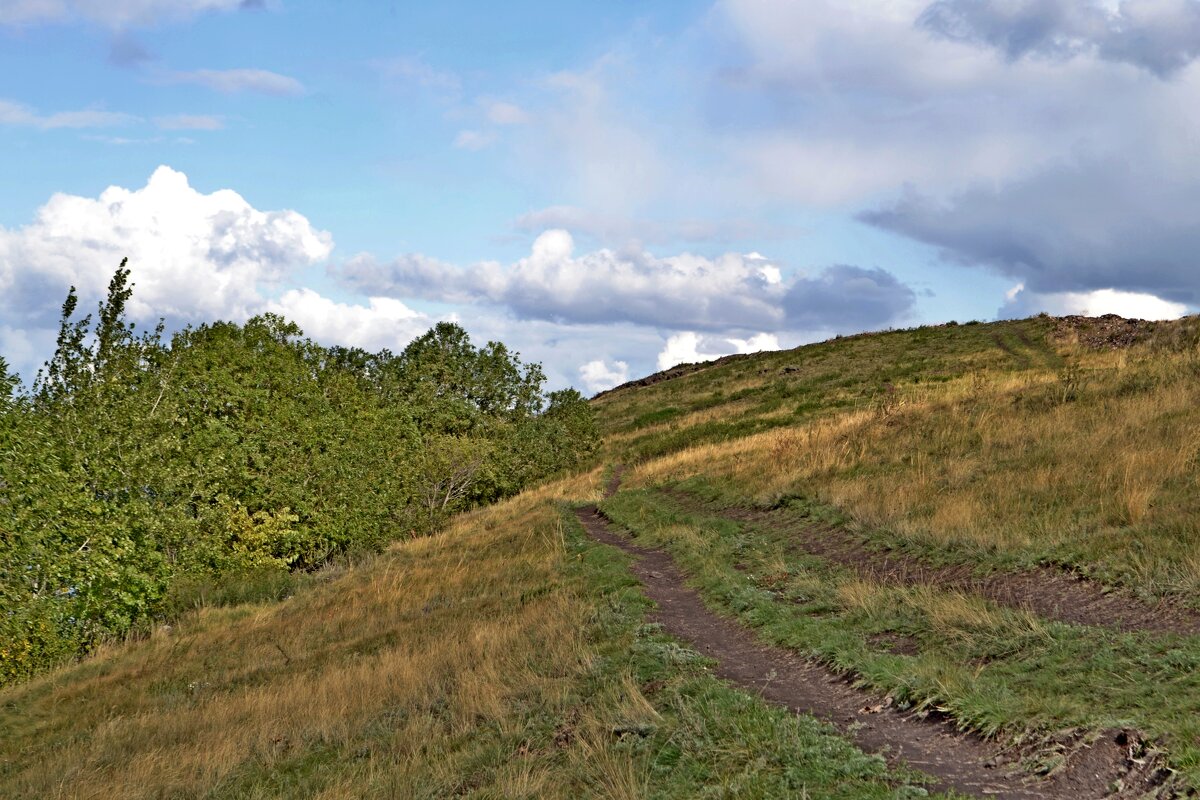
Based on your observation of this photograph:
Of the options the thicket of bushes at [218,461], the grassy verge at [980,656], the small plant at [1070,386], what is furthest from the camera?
the small plant at [1070,386]

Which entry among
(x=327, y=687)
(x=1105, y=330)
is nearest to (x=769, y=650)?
(x=327, y=687)

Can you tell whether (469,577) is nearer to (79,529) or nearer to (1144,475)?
(79,529)

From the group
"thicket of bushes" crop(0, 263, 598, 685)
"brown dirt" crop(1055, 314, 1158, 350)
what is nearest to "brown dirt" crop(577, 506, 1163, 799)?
"thicket of bushes" crop(0, 263, 598, 685)

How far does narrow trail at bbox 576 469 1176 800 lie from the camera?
5961mm

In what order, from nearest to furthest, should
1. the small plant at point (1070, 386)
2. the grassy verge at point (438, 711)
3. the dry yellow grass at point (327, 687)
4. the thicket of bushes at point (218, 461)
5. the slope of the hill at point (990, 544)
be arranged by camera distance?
the grassy verge at point (438, 711), the slope of the hill at point (990, 544), the dry yellow grass at point (327, 687), the thicket of bushes at point (218, 461), the small plant at point (1070, 386)

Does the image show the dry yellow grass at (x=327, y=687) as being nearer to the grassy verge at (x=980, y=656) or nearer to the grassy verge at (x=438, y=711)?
the grassy verge at (x=438, y=711)

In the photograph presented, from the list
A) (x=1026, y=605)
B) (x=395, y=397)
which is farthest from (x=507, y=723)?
(x=395, y=397)

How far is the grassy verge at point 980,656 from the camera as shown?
6758 mm

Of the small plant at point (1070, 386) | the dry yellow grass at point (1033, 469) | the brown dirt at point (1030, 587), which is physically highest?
Answer: the small plant at point (1070, 386)

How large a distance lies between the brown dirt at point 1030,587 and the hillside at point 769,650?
50mm

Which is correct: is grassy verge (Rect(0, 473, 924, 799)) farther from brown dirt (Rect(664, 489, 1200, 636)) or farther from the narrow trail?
brown dirt (Rect(664, 489, 1200, 636))

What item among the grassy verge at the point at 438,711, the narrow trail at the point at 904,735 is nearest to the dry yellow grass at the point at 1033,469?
the narrow trail at the point at 904,735

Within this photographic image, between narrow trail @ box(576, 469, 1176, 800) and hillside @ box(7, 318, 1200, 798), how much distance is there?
0.03 meters

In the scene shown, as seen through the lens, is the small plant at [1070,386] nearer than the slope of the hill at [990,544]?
No
